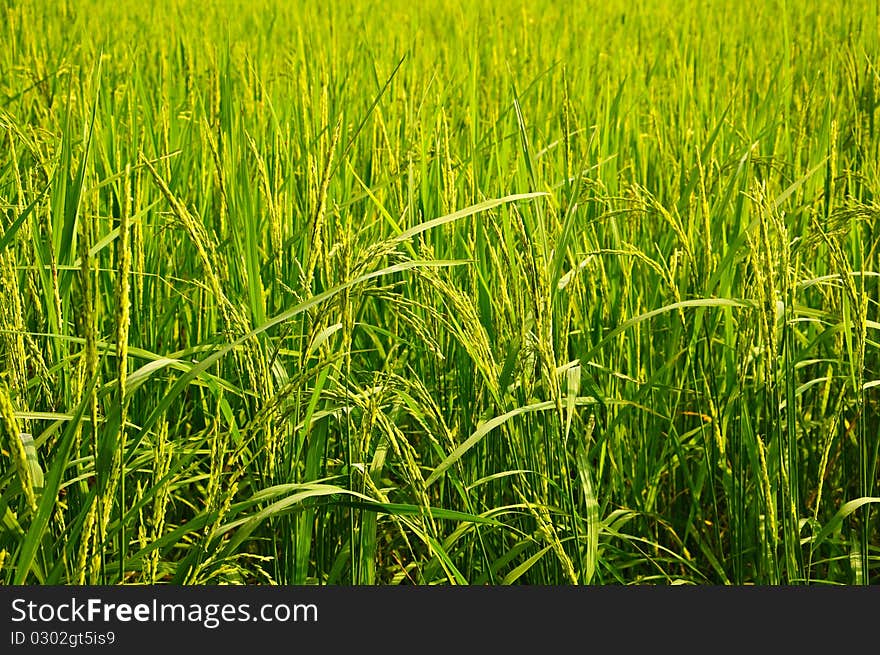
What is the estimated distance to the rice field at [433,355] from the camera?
3.25 ft

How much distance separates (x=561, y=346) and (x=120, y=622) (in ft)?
2.22

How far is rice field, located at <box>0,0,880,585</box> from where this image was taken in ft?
3.25

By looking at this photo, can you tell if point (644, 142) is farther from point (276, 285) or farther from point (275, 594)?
point (275, 594)

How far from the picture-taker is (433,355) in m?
1.42

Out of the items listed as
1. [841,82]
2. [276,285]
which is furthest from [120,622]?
[841,82]

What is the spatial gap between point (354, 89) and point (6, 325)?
183 centimetres

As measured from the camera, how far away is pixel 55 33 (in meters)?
3.72

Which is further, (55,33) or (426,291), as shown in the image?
(55,33)

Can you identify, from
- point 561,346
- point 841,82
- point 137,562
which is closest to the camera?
point 137,562

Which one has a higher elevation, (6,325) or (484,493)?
(6,325)

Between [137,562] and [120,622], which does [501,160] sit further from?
[120,622]

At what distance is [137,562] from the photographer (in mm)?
1052

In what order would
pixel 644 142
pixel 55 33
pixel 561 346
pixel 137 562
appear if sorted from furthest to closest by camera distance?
pixel 55 33 → pixel 644 142 → pixel 561 346 → pixel 137 562

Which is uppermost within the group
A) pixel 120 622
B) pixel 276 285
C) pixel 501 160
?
pixel 501 160
